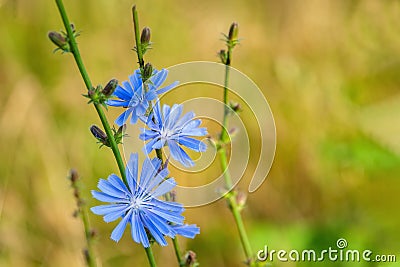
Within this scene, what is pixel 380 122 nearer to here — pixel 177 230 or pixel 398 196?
pixel 398 196

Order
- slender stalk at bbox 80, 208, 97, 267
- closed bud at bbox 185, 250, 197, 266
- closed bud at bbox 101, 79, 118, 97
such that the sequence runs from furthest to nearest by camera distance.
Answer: slender stalk at bbox 80, 208, 97, 267
closed bud at bbox 185, 250, 197, 266
closed bud at bbox 101, 79, 118, 97

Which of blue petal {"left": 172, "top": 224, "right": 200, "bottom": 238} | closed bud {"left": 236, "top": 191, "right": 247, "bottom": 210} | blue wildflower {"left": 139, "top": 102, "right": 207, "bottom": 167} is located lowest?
blue petal {"left": 172, "top": 224, "right": 200, "bottom": 238}

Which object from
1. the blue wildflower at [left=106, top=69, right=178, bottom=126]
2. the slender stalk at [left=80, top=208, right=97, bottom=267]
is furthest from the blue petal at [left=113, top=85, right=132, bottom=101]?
the slender stalk at [left=80, top=208, right=97, bottom=267]

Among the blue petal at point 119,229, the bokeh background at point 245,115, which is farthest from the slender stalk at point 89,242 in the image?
the bokeh background at point 245,115

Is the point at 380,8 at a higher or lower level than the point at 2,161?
higher

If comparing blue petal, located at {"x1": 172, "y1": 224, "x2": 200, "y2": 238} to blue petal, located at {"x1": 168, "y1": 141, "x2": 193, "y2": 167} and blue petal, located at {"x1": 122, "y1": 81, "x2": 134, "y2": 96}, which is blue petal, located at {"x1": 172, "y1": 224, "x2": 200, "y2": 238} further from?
blue petal, located at {"x1": 122, "y1": 81, "x2": 134, "y2": 96}

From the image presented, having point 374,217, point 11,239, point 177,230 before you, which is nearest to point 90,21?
point 11,239
